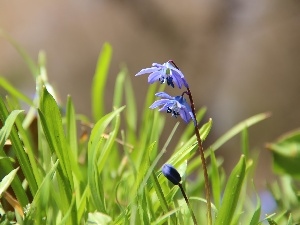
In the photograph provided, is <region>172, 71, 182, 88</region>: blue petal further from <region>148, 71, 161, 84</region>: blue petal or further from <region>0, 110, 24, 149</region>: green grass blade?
<region>0, 110, 24, 149</region>: green grass blade

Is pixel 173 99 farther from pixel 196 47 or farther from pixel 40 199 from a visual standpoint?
pixel 196 47

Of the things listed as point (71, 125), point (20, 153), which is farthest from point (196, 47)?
point (20, 153)

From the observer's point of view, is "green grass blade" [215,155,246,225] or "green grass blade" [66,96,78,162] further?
"green grass blade" [66,96,78,162]

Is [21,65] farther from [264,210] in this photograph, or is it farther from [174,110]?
[174,110]

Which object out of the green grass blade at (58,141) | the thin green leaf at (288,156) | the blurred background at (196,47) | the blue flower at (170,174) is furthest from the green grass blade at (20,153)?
the blurred background at (196,47)

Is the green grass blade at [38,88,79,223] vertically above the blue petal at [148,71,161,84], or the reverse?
the blue petal at [148,71,161,84]

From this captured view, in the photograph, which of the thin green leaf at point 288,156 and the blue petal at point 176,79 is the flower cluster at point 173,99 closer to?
the blue petal at point 176,79

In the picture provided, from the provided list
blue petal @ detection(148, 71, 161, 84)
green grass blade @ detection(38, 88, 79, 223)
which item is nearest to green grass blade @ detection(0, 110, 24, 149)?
green grass blade @ detection(38, 88, 79, 223)
